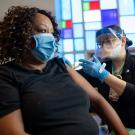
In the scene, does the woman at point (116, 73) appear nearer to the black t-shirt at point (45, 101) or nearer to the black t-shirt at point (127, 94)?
the black t-shirt at point (127, 94)

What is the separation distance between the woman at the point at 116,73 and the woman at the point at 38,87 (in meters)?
0.32

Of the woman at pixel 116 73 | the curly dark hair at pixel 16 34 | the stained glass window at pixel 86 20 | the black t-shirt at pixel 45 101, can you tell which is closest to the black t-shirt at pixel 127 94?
the woman at pixel 116 73

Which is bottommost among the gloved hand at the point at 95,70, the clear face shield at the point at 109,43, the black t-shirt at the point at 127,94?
the black t-shirt at the point at 127,94

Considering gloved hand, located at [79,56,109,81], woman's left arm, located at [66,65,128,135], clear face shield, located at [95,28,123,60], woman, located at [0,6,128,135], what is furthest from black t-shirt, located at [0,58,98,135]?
clear face shield, located at [95,28,123,60]

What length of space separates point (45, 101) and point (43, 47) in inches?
11.0

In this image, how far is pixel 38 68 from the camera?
1279mm

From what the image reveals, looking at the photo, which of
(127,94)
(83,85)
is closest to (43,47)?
(83,85)

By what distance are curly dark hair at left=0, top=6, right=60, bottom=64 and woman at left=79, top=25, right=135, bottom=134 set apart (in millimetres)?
593

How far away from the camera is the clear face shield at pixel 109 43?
6.15 feet

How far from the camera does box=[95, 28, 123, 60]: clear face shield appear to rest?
6.15 ft

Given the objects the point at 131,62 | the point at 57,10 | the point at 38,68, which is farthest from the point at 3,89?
the point at 57,10

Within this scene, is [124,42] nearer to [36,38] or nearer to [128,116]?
[128,116]

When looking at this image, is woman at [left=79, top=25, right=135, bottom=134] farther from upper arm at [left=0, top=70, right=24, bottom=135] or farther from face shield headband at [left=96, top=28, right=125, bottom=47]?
upper arm at [left=0, top=70, right=24, bottom=135]

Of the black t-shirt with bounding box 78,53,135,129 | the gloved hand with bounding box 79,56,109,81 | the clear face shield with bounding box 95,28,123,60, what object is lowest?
the black t-shirt with bounding box 78,53,135,129
